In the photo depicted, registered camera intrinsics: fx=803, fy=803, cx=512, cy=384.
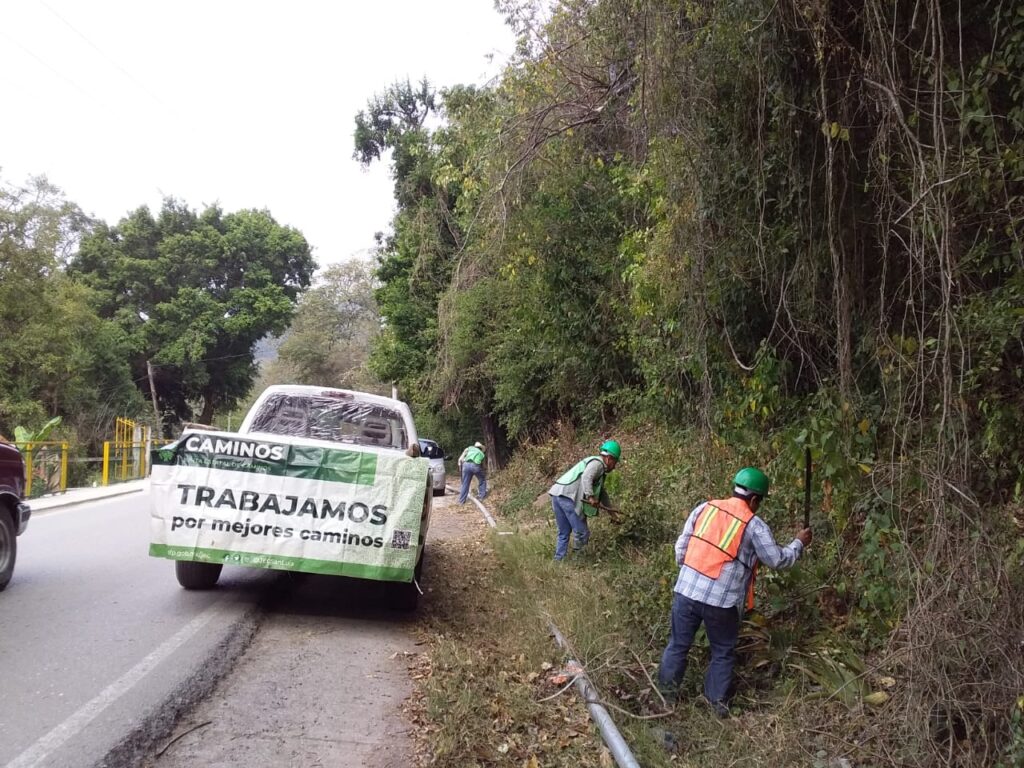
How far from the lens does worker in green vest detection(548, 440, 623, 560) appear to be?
8.74 meters

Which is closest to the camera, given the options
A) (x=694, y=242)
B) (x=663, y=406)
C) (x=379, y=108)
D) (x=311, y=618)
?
(x=694, y=242)

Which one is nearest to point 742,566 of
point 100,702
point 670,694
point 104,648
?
point 670,694

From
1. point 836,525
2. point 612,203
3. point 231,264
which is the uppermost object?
point 231,264

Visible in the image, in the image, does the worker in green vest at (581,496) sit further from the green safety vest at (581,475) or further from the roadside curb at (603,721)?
the roadside curb at (603,721)

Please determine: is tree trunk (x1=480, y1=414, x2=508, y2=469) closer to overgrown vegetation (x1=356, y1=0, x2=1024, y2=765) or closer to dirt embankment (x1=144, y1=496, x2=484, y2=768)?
overgrown vegetation (x1=356, y1=0, x2=1024, y2=765)

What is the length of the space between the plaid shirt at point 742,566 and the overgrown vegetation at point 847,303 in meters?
0.50

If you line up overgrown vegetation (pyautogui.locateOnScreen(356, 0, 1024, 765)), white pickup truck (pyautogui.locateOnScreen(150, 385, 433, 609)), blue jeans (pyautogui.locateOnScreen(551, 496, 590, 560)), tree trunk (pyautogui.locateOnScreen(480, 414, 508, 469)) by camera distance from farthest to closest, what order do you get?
tree trunk (pyautogui.locateOnScreen(480, 414, 508, 469)) → blue jeans (pyautogui.locateOnScreen(551, 496, 590, 560)) → white pickup truck (pyautogui.locateOnScreen(150, 385, 433, 609)) → overgrown vegetation (pyautogui.locateOnScreen(356, 0, 1024, 765))

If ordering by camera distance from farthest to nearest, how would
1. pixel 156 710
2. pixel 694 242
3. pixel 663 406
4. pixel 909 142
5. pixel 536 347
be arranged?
pixel 536 347
pixel 663 406
pixel 694 242
pixel 156 710
pixel 909 142

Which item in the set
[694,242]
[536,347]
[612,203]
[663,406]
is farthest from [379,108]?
[694,242]

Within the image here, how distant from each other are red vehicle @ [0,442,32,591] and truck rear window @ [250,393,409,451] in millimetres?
2191

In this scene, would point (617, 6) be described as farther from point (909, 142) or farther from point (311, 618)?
point (311, 618)

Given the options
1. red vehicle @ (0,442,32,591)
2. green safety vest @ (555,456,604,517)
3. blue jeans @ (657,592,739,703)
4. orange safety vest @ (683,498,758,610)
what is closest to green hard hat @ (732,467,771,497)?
orange safety vest @ (683,498,758,610)

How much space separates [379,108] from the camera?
28.7 meters

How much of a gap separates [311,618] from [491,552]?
15.3 feet
